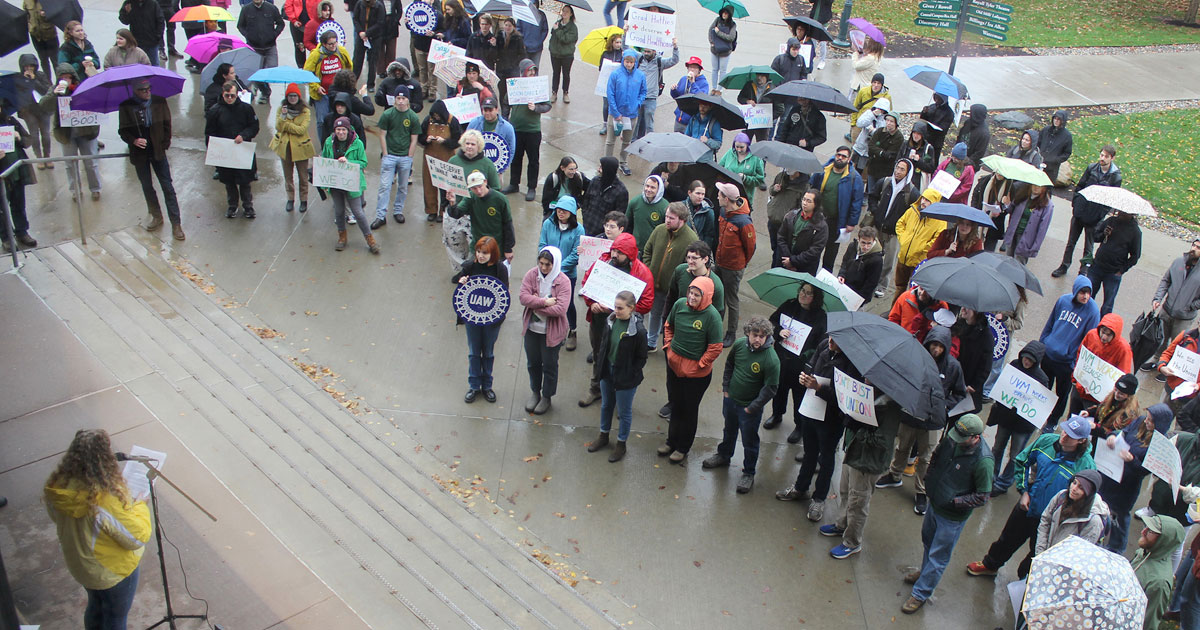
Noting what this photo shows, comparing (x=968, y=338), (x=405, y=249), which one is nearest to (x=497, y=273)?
(x=405, y=249)

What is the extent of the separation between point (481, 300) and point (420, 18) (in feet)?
27.1

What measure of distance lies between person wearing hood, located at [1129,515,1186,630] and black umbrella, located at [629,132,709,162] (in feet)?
19.7

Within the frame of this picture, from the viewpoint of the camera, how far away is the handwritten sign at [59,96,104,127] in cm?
1113

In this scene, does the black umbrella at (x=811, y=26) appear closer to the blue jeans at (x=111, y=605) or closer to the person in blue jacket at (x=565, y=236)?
the person in blue jacket at (x=565, y=236)

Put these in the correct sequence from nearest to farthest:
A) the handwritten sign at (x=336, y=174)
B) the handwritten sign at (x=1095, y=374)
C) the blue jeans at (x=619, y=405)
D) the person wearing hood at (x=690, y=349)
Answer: the person wearing hood at (x=690, y=349) → the handwritten sign at (x=1095, y=374) → the blue jeans at (x=619, y=405) → the handwritten sign at (x=336, y=174)

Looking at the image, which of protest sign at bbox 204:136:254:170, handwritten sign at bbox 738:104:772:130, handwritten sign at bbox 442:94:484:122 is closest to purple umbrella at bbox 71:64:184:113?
protest sign at bbox 204:136:254:170

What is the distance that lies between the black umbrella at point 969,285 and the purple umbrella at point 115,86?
28.1ft

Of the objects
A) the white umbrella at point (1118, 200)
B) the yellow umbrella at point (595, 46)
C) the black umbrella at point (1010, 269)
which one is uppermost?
the yellow umbrella at point (595, 46)

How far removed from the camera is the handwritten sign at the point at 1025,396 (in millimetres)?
8102

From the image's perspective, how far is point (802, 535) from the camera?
313 inches

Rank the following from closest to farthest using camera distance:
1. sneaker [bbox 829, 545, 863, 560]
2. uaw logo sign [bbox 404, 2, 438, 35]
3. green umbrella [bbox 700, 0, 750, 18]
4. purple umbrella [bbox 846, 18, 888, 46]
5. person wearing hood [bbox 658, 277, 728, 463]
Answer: sneaker [bbox 829, 545, 863, 560]
person wearing hood [bbox 658, 277, 728, 463]
uaw logo sign [bbox 404, 2, 438, 35]
green umbrella [bbox 700, 0, 750, 18]
purple umbrella [bbox 846, 18, 888, 46]

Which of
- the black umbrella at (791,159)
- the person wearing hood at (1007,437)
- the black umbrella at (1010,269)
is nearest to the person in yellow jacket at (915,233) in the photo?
the black umbrella at (791,159)

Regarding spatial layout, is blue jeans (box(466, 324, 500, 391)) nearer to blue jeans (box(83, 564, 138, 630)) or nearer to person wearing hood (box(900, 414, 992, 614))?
blue jeans (box(83, 564, 138, 630))

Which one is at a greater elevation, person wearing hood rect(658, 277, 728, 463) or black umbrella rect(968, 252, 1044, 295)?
black umbrella rect(968, 252, 1044, 295)
